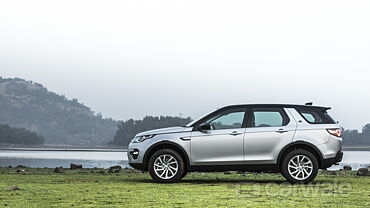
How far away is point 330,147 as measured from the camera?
1451cm

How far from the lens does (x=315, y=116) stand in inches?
585

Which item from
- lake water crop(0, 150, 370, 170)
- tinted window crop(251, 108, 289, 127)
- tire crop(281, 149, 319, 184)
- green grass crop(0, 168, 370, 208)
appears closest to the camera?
green grass crop(0, 168, 370, 208)

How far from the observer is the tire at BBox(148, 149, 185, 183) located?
1451 centimetres

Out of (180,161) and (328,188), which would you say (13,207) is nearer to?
(180,161)

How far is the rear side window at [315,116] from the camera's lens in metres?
14.7

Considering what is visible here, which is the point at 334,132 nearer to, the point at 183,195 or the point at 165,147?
the point at 165,147

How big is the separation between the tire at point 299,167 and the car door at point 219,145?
3.36 feet

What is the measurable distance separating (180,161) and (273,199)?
411cm

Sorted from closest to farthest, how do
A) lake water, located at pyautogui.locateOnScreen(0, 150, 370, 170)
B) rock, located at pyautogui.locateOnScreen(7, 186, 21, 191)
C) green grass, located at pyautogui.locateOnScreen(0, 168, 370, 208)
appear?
green grass, located at pyautogui.locateOnScreen(0, 168, 370, 208) → rock, located at pyautogui.locateOnScreen(7, 186, 21, 191) → lake water, located at pyautogui.locateOnScreen(0, 150, 370, 170)

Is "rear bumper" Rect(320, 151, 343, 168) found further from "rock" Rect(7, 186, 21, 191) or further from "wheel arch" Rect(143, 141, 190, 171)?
"rock" Rect(7, 186, 21, 191)

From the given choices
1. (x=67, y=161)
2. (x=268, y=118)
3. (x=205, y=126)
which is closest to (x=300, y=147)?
(x=268, y=118)

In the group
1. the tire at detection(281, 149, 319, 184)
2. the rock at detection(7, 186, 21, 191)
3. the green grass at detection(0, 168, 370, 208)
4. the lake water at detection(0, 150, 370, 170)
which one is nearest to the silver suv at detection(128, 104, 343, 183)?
the tire at detection(281, 149, 319, 184)

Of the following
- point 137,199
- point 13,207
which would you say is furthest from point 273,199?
point 13,207

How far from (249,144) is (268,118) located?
0.82 m
